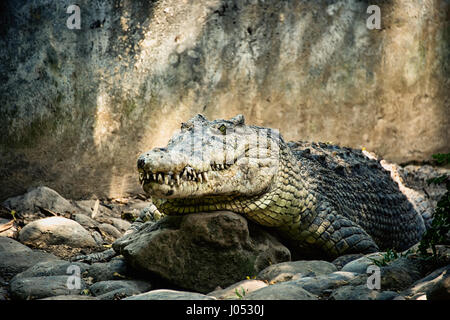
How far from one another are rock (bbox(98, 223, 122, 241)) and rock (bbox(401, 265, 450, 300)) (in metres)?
2.98

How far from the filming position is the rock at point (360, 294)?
2.45 meters

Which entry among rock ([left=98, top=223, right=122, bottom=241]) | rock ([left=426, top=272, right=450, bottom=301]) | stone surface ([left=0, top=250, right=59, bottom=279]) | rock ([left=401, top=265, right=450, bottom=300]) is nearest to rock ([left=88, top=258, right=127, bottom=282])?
stone surface ([left=0, top=250, right=59, bottom=279])

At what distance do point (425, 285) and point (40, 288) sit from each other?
2.26 metres

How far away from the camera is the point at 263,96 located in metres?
6.04

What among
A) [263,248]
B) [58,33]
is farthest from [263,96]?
[263,248]

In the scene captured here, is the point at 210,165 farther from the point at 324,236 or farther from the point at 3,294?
the point at 3,294

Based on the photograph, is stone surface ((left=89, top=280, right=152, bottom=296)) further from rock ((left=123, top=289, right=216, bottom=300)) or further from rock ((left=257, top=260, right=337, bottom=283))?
rock ((left=257, top=260, right=337, bottom=283))

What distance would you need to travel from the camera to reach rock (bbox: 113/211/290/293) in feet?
10.7

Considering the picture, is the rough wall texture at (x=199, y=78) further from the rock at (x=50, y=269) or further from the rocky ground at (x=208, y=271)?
the rock at (x=50, y=269)

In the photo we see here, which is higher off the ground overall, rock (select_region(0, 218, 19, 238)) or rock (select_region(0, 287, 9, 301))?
rock (select_region(0, 218, 19, 238))

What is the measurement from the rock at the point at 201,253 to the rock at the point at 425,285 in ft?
3.64

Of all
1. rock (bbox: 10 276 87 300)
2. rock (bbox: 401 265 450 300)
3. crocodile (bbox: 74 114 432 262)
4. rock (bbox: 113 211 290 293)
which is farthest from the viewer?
rock (bbox: 113 211 290 293)
